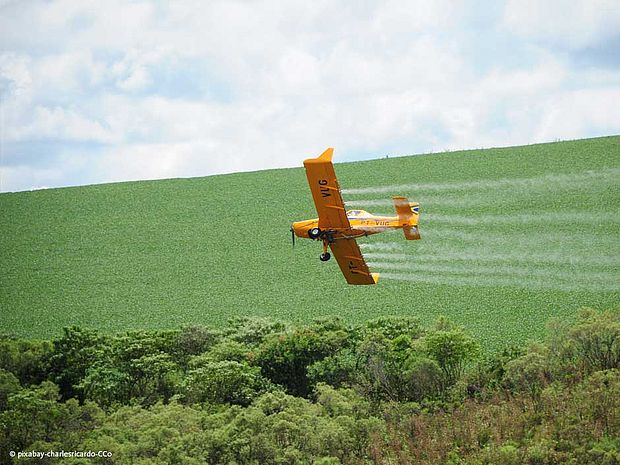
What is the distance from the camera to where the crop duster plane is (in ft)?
133

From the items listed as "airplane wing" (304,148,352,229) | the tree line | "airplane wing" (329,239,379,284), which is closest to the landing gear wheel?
"airplane wing" (304,148,352,229)

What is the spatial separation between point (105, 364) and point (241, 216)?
39847 mm

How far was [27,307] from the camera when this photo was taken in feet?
277

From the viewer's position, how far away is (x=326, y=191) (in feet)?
135

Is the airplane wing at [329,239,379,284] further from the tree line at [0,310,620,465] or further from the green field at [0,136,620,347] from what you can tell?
the green field at [0,136,620,347]

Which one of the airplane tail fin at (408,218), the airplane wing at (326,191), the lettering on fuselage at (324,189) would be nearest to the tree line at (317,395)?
the airplane wing at (326,191)

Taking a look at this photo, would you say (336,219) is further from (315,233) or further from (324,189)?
(324,189)

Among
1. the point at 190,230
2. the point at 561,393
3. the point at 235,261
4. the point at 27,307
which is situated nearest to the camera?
the point at 561,393

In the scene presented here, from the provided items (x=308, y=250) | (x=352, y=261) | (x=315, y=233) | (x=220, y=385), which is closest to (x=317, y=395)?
(x=220, y=385)

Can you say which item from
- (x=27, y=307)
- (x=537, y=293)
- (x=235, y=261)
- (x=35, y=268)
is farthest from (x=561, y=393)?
(x=35, y=268)

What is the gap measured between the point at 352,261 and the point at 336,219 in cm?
359

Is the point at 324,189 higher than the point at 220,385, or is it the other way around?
the point at 324,189

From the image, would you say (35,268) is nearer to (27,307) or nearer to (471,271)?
(27,307)

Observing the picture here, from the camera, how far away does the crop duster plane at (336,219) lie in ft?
133
